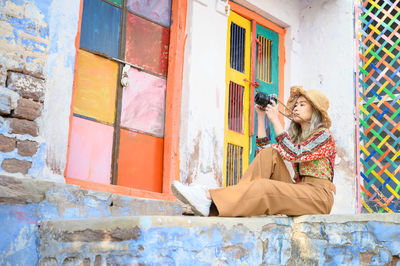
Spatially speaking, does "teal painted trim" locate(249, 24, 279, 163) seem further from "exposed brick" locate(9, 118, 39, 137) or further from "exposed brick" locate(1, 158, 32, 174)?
"exposed brick" locate(1, 158, 32, 174)

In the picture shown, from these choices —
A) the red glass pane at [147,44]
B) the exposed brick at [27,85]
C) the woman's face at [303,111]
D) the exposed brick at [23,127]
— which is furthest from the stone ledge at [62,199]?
the red glass pane at [147,44]

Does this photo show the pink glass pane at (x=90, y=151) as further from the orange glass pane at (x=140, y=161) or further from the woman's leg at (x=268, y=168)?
the woman's leg at (x=268, y=168)

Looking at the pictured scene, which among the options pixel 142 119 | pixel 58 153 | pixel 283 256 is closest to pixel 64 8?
pixel 58 153

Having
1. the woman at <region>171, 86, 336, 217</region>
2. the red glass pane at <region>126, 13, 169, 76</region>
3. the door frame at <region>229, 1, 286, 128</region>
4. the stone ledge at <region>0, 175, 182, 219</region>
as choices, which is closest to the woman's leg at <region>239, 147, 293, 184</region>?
the woman at <region>171, 86, 336, 217</region>

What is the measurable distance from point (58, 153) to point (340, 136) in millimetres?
3495

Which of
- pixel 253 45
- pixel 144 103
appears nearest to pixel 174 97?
pixel 144 103

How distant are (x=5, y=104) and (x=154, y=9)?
209 cm

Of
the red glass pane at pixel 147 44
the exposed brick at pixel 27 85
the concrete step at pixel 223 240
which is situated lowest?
the concrete step at pixel 223 240

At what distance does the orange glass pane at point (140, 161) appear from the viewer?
440 centimetres

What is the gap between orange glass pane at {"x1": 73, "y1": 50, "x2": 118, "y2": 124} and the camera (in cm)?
416

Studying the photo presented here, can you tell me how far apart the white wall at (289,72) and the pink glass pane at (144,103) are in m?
0.21

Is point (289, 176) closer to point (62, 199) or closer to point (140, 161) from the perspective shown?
point (62, 199)

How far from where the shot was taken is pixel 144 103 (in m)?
4.64

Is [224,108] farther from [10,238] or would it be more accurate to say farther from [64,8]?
[10,238]
